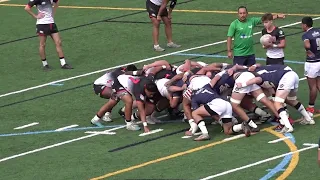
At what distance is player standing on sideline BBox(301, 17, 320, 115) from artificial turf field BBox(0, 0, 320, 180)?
64 centimetres

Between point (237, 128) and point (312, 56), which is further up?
point (312, 56)

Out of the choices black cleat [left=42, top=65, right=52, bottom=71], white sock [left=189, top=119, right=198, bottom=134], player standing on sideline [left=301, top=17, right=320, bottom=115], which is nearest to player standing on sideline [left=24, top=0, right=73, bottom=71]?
black cleat [left=42, top=65, right=52, bottom=71]

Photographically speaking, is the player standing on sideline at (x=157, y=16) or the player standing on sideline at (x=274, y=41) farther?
the player standing on sideline at (x=157, y=16)

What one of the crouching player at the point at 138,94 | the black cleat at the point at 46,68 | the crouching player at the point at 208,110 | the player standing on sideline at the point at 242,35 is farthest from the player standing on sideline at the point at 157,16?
the crouching player at the point at 208,110

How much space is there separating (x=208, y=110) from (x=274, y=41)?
2.50m

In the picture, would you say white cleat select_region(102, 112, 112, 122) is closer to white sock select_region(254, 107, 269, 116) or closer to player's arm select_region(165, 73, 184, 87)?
player's arm select_region(165, 73, 184, 87)

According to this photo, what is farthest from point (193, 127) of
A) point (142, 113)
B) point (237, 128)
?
point (142, 113)

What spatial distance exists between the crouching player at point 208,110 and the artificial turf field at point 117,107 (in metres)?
0.22

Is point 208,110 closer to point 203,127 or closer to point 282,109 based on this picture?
point 203,127

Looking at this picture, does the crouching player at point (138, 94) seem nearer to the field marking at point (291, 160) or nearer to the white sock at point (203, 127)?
the white sock at point (203, 127)

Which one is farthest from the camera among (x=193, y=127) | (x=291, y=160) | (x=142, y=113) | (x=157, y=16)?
(x=157, y=16)

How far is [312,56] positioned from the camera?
72.8 feet

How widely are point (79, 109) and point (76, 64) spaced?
15.1ft

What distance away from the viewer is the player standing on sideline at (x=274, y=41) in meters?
22.6
